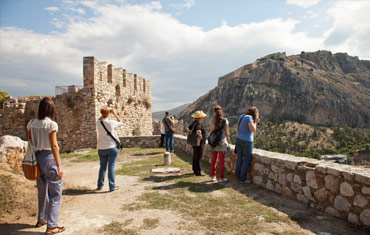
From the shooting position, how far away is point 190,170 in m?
6.59

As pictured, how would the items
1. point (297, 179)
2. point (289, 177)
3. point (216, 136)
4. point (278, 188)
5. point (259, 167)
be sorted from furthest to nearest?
point (216, 136) < point (259, 167) < point (278, 188) < point (289, 177) < point (297, 179)

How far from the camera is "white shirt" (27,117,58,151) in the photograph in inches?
117

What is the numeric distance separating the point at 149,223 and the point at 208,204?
3.70 feet

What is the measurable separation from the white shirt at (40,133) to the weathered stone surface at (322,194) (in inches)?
157

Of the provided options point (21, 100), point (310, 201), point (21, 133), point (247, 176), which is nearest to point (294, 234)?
point (310, 201)

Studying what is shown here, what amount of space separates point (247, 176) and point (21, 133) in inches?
535

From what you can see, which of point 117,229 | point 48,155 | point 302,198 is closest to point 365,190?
point 302,198

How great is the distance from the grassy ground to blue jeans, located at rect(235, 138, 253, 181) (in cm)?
45

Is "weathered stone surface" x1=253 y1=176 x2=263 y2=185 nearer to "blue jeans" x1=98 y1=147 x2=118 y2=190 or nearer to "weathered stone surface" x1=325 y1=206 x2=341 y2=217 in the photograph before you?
"weathered stone surface" x1=325 y1=206 x2=341 y2=217

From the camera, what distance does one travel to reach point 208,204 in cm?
392

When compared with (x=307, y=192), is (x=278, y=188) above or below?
below

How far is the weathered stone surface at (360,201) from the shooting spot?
2.95m

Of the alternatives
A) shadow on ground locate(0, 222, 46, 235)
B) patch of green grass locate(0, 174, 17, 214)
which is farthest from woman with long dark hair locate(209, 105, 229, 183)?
patch of green grass locate(0, 174, 17, 214)

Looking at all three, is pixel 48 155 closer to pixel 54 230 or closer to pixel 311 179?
pixel 54 230
